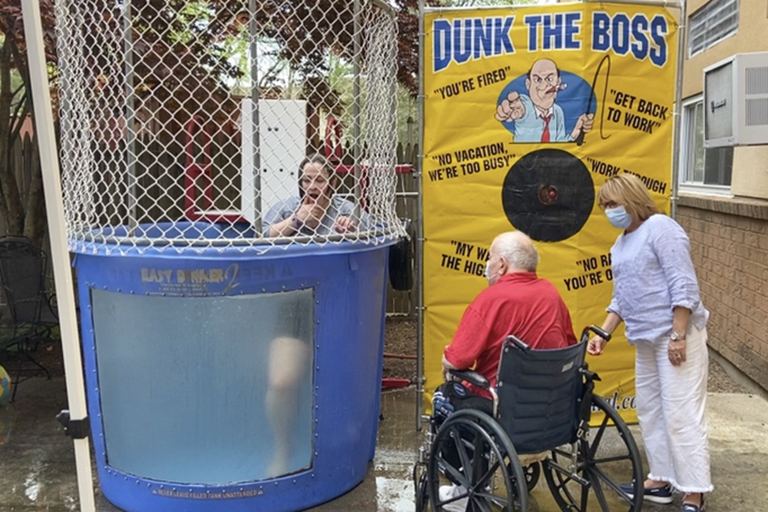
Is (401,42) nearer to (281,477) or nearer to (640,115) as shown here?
(640,115)

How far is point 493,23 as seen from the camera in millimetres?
4422

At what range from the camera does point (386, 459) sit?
440cm

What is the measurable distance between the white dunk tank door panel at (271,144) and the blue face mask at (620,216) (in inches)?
62.5

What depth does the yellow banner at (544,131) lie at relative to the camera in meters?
4.41

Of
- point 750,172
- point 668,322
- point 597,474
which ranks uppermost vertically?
point 750,172

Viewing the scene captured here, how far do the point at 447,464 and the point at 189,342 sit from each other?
1330mm

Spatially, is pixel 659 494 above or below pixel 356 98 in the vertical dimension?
below

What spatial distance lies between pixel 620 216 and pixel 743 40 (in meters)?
3.64

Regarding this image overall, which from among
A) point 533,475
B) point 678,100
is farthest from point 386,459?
point 678,100

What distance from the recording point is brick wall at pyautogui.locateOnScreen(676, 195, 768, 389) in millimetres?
5633

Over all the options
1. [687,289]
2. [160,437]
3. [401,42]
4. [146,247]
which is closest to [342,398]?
[160,437]

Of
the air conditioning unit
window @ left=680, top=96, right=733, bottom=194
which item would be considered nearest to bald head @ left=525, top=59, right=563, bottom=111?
the air conditioning unit

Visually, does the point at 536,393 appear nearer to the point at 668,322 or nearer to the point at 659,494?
the point at 668,322

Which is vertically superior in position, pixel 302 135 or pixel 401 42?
pixel 401 42
